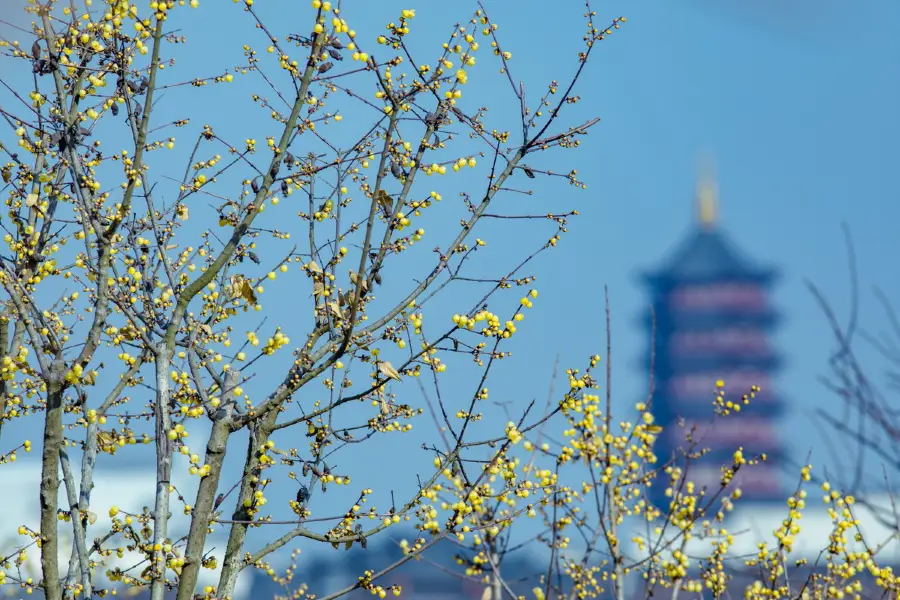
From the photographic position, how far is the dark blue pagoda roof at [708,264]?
7612 cm

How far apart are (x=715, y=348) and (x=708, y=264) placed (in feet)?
20.9

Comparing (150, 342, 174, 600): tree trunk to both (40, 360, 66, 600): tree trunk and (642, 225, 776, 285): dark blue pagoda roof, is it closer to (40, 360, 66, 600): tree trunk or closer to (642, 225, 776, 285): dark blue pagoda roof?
(40, 360, 66, 600): tree trunk

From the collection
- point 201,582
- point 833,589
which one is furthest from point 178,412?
point 201,582

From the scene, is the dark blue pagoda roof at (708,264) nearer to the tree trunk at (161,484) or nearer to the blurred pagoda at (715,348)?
the blurred pagoda at (715,348)

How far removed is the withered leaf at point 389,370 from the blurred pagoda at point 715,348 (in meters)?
66.2

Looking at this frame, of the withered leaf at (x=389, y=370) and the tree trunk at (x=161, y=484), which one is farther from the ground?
the withered leaf at (x=389, y=370)

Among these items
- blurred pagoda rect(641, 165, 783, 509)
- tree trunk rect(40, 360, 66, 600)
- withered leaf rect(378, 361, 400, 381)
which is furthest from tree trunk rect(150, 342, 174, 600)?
blurred pagoda rect(641, 165, 783, 509)

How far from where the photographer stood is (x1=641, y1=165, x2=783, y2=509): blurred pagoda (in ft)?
233

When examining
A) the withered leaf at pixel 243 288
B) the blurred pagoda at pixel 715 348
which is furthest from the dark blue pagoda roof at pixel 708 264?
the withered leaf at pixel 243 288

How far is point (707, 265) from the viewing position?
77500mm

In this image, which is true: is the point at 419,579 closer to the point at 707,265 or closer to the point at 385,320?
the point at 707,265

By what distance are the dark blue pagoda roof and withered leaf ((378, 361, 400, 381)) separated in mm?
73736

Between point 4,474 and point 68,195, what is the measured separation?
75.4 m

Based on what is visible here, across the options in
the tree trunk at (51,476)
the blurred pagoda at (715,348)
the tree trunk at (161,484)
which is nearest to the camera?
the tree trunk at (161,484)
